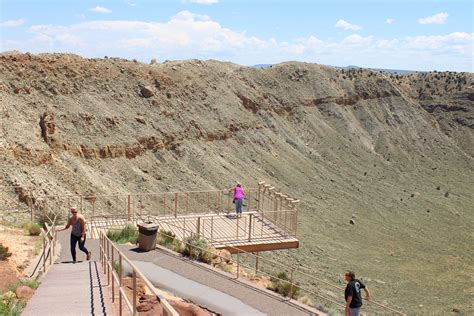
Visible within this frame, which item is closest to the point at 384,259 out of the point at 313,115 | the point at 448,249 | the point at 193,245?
the point at 448,249

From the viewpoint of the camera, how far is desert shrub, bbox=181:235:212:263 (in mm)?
15109

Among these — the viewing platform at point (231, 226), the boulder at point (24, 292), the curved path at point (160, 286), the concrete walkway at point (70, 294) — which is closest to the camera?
the concrete walkway at point (70, 294)

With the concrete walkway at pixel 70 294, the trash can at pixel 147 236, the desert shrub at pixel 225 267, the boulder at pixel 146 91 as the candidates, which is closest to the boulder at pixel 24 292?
the concrete walkway at pixel 70 294

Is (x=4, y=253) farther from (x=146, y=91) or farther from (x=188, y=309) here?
(x=146, y=91)

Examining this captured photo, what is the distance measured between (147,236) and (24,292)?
246 inches

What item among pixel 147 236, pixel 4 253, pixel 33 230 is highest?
pixel 4 253

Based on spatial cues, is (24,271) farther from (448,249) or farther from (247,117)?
(247,117)

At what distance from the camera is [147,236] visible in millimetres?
Answer: 15102

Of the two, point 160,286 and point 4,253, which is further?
point 160,286

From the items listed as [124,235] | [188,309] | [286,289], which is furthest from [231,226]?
[188,309]

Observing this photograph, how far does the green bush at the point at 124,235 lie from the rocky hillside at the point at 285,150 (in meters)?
7.86

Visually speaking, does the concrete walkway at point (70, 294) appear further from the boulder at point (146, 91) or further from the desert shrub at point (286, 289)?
the boulder at point (146, 91)

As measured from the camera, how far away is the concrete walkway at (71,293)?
25.5 feet

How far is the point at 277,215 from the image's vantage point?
2112cm
